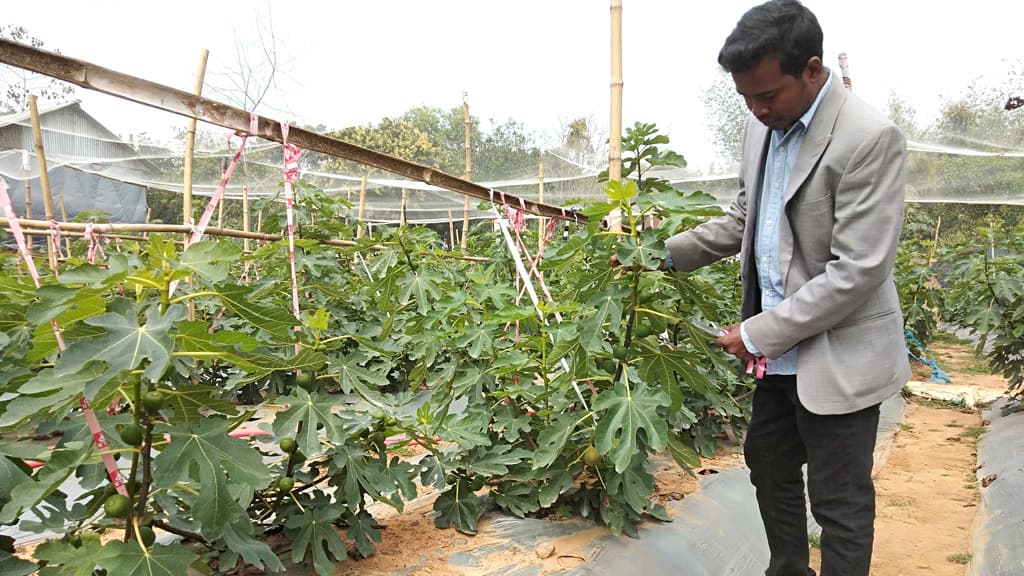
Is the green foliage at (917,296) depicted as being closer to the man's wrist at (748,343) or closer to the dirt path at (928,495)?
the dirt path at (928,495)

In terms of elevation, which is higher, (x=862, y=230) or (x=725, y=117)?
(x=725, y=117)

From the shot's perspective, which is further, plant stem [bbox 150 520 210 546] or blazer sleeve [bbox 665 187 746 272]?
blazer sleeve [bbox 665 187 746 272]

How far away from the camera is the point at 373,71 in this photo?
18094 millimetres

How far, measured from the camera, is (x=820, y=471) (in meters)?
1.90

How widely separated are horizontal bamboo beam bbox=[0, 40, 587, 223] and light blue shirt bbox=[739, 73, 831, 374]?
1.14m

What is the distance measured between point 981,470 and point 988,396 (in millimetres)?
2634

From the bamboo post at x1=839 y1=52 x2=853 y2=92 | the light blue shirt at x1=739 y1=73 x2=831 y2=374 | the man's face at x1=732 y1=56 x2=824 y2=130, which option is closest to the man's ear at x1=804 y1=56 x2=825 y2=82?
the man's face at x1=732 y1=56 x2=824 y2=130

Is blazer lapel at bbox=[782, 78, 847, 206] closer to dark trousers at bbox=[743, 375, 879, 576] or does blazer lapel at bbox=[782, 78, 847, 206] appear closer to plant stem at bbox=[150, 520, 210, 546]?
dark trousers at bbox=[743, 375, 879, 576]

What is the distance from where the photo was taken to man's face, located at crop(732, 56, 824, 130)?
172 cm

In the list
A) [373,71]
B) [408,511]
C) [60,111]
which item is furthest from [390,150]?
[408,511]

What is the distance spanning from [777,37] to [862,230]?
0.53m

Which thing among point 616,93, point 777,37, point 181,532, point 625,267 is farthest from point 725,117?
point 181,532

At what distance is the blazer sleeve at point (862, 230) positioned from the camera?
168 cm

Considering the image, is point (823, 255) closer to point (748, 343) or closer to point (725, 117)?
point (748, 343)
